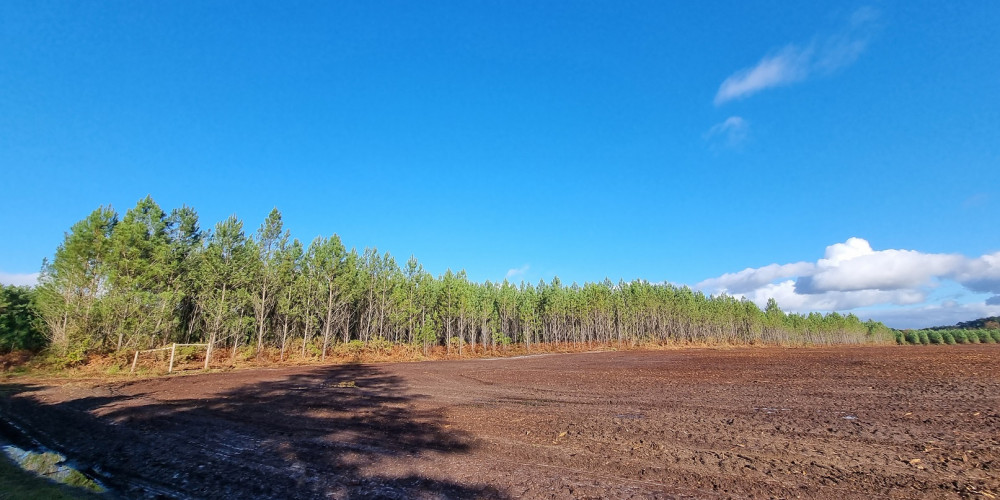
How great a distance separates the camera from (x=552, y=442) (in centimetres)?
843

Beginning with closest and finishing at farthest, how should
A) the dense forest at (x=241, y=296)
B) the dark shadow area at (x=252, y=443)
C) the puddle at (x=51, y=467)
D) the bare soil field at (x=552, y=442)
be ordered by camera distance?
1. the bare soil field at (x=552, y=442)
2. the dark shadow area at (x=252, y=443)
3. the puddle at (x=51, y=467)
4. the dense forest at (x=241, y=296)

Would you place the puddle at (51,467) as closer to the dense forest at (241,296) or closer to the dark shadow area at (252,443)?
the dark shadow area at (252,443)

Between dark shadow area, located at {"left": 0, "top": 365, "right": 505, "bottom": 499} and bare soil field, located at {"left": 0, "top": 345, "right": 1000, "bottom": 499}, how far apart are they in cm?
5

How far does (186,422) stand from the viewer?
11.2 m

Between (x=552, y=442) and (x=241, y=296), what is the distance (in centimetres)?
4106

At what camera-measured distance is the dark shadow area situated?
6.30m

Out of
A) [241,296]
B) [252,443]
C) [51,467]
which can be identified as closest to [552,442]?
[252,443]

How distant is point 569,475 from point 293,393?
48.7 ft

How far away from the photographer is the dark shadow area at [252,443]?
6301mm

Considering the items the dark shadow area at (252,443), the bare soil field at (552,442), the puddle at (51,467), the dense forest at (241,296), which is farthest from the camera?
the dense forest at (241,296)

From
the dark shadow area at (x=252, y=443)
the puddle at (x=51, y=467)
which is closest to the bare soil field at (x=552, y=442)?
the dark shadow area at (x=252, y=443)

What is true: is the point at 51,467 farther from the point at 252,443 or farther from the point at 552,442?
the point at 552,442

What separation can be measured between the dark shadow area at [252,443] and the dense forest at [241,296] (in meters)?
21.0

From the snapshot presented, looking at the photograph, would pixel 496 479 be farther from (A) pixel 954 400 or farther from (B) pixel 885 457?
(A) pixel 954 400
